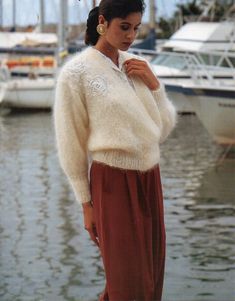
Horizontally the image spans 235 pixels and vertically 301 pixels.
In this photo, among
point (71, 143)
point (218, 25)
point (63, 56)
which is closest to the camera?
point (71, 143)

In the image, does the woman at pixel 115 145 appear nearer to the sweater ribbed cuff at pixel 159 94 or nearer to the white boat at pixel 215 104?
the sweater ribbed cuff at pixel 159 94

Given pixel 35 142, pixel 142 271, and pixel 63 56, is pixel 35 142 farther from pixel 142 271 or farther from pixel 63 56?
pixel 142 271

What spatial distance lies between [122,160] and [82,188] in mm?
197

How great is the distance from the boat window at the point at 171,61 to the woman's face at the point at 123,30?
1858 cm

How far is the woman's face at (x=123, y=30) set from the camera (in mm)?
3674

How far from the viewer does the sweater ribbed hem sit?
3676mm

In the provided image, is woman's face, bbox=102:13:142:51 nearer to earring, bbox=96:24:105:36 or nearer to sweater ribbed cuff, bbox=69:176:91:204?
earring, bbox=96:24:105:36

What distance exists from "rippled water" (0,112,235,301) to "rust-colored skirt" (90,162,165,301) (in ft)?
6.26

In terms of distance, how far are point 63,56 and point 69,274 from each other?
70.5 ft

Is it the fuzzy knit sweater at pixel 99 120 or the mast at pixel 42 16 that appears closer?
the fuzzy knit sweater at pixel 99 120

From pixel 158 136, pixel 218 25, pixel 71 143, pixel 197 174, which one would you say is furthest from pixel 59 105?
pixel 218 25

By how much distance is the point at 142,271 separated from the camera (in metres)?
3.74

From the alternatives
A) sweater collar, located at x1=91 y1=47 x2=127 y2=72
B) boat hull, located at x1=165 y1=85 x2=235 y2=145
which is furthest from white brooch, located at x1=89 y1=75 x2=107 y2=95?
boat hull, located at x1=165 y1=85 x2=235 y2=145

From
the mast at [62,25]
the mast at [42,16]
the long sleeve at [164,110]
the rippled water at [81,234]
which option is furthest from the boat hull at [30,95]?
the long sleeve at [164,110]
